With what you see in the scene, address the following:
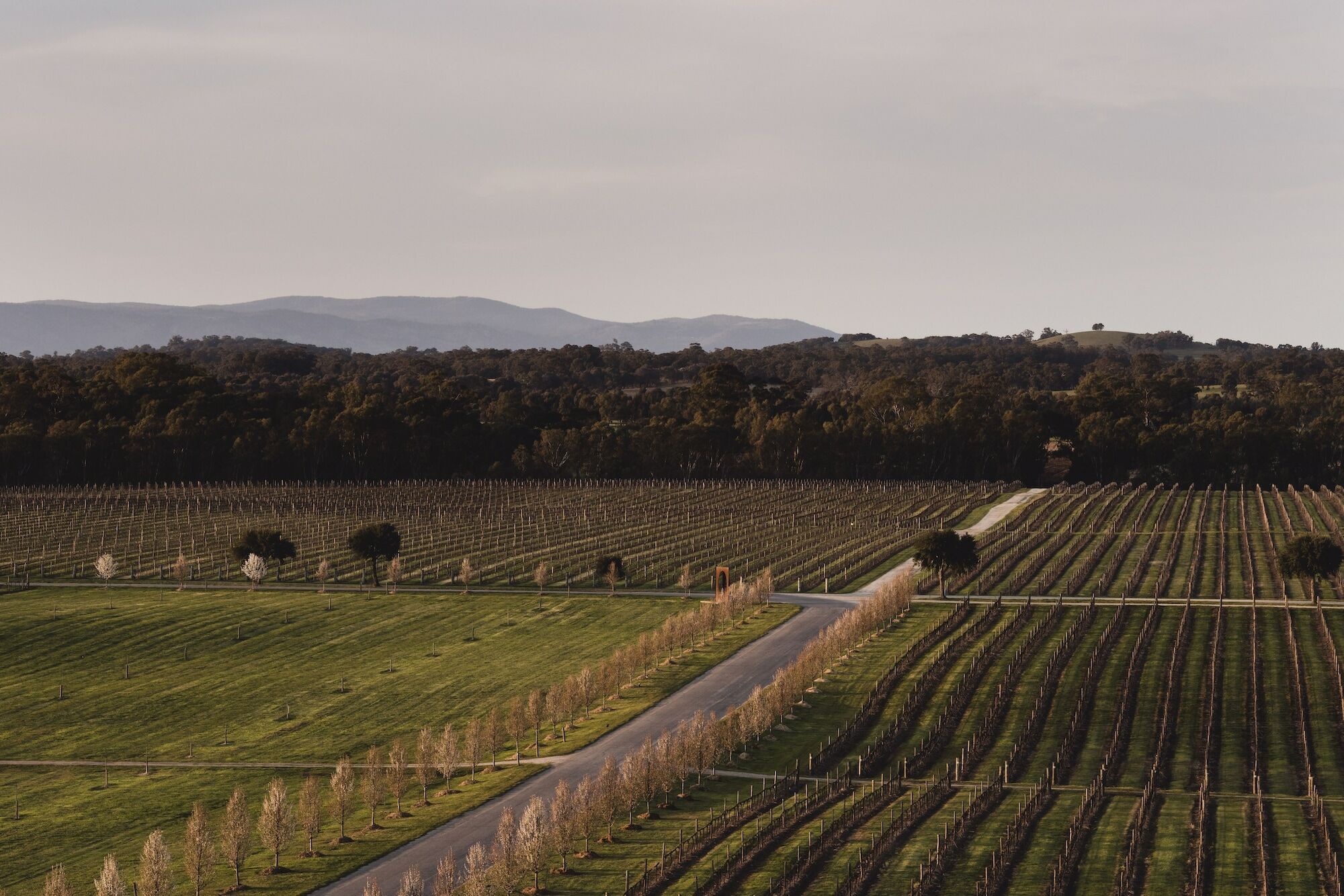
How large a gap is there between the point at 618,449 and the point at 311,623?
9332cm

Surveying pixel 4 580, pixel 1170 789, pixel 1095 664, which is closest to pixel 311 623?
pixel 4 580

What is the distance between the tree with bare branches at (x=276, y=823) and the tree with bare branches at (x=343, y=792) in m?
2.48

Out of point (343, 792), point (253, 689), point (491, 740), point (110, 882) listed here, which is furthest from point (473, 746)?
point (253, 689)

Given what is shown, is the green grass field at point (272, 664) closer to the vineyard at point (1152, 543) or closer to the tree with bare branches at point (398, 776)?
the tree with bare branches at point (398, 776)

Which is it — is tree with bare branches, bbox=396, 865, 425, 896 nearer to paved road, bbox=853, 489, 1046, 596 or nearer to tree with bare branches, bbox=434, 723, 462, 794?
tree with bare branches, bbox=434, 723, 462, 794

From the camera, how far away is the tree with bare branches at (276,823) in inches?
1581

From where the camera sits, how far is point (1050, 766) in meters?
49.5

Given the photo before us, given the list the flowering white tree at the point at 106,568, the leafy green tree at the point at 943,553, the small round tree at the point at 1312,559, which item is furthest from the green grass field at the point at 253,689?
the small round tree at the point at 1312,559

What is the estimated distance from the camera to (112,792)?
5175 cm

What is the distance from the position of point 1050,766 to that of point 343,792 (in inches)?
957

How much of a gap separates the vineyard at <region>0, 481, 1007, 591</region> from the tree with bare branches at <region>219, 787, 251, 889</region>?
54675 millimetres

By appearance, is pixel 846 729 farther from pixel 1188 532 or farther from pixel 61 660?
pixel 1188 532

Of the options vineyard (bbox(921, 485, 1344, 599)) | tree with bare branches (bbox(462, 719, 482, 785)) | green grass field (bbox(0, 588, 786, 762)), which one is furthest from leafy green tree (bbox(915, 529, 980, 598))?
tree with bare branches (bbox(462, 719, 482, 785))

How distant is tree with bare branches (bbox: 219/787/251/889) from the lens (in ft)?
129
